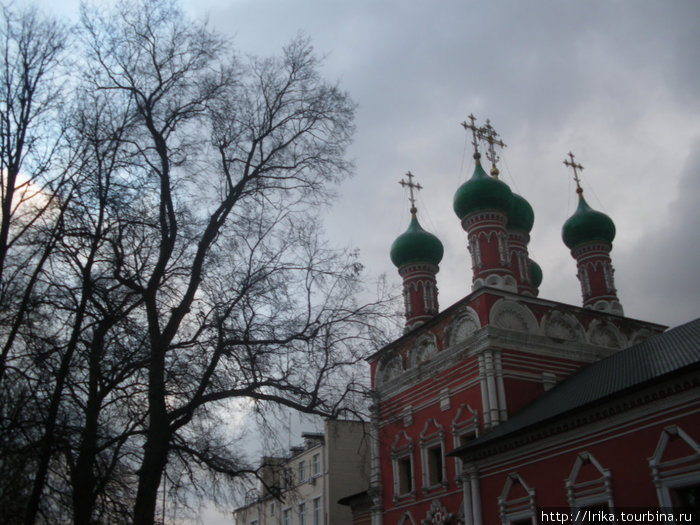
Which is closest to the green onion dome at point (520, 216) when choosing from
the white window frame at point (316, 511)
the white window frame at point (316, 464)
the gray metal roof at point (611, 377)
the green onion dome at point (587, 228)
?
the green onion dome at point (587, 228)

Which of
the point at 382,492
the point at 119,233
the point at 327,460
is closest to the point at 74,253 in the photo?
the point at 119,233

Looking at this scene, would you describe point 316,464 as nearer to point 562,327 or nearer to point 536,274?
point 536,274

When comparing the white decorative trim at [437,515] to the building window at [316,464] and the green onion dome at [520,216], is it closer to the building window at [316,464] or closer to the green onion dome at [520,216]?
the green onion dome at [520,216]

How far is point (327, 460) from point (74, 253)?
2285 cm

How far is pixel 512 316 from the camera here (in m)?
18.6

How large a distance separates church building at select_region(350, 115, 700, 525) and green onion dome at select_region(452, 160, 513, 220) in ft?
0.15

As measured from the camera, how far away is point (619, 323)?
→ 2038 centimetres

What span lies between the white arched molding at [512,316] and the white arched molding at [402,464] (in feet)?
14.3

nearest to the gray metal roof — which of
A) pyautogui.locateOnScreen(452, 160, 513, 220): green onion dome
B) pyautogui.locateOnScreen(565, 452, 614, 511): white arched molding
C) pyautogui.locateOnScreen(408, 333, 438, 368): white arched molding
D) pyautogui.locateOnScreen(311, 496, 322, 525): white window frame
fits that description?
pyautogui.locateOnScreen(565, 452, 614, 511): white arched molding

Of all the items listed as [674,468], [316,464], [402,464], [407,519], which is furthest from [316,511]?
[674,468]

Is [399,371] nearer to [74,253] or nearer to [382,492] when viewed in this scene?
[382,492]

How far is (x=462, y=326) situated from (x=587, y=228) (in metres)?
7.44

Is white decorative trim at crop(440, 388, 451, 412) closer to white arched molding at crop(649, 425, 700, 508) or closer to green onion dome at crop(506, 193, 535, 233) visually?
white arched molding at crop(649, 425, 700, 508)

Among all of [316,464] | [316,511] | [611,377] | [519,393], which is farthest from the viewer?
[316,464]
